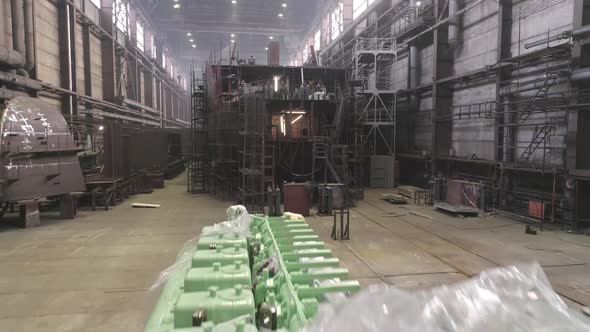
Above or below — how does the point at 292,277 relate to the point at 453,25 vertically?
below

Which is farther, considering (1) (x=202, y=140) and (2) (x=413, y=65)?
(1) (x=202, y=140)

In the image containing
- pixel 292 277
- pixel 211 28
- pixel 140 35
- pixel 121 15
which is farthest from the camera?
pixel 211 28

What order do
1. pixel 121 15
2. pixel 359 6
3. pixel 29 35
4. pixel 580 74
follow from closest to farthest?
pixel 580 74, pixel 29 35, pixel 121 15, pixel 359 6

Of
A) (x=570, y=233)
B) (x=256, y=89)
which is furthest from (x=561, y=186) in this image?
(x=256, y=89)

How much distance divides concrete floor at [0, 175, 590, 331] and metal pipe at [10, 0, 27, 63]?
19.3ft

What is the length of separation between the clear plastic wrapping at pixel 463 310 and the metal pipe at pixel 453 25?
1640 centimetres

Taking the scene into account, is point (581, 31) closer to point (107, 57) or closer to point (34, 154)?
point (34, 154)

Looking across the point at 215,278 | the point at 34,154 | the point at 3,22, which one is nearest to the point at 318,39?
the point at 3,22

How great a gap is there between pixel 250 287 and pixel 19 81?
13100 millimetres

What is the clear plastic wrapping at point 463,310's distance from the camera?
4.13ft

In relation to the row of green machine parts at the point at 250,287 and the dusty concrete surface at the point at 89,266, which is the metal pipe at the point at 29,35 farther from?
the row of green machine parts at the point at 250,287

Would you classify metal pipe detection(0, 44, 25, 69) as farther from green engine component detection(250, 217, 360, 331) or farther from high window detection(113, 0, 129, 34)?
Answer: high window detection(113, 0, 129, 34)

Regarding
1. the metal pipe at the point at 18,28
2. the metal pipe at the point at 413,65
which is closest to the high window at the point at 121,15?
the metal pipe at the point at 18,28

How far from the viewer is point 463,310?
1.37m
